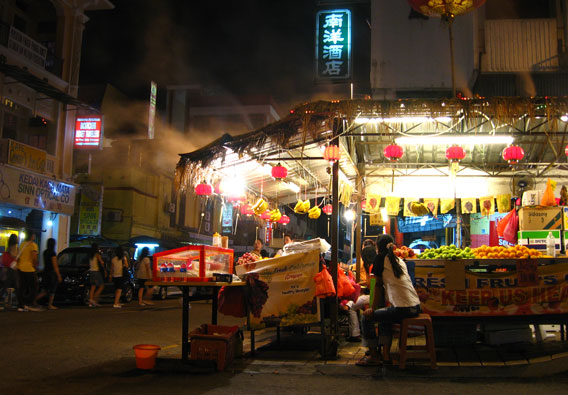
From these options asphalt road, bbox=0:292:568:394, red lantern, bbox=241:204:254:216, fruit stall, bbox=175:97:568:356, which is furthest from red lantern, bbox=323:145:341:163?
red lantern, bbox=241:204:254:216

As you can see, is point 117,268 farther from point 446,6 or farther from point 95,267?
point 446,6

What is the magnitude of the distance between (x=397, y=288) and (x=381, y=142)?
7514 millimetres

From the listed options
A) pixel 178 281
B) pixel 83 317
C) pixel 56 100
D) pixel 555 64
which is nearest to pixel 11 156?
pixel 56 100

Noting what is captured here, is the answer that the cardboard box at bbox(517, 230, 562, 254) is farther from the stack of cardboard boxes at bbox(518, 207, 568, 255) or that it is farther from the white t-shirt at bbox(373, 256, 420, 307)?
the white t-shirt at bbox(373, 256, 420, 307)

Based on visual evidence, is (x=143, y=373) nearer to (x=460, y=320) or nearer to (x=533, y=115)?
(x=460, y=320)

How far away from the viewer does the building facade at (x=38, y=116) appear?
1861 cm

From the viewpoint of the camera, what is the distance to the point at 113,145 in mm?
31406

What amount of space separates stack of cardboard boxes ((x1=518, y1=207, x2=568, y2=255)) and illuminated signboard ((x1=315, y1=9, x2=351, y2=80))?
27.9 feet

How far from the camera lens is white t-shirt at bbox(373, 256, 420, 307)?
6262mm

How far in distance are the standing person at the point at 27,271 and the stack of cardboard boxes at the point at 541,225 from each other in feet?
38.9

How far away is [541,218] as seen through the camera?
10289 mm

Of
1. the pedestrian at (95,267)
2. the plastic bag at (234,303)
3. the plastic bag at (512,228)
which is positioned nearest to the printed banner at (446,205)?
the plastic bag at (512,228)

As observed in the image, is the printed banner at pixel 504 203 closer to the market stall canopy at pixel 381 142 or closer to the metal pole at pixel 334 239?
the market stall canopy at pixel 381 142

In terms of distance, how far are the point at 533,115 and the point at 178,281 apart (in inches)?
252
